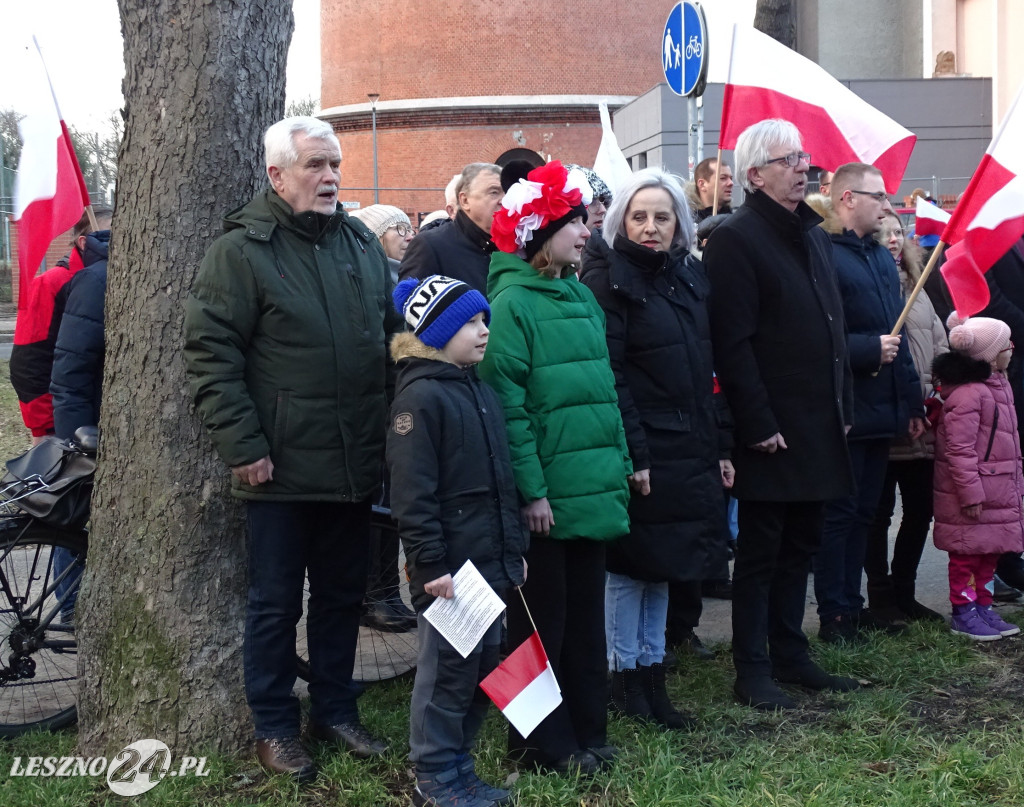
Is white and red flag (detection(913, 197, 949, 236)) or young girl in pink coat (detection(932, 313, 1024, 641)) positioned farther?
white and red flag (detection(913, 197, 949, 236))

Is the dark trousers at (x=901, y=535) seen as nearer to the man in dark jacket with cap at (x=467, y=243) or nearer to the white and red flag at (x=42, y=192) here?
the man in dark jacket with cap at (x=467, y=243)

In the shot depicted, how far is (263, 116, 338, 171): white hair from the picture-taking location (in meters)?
3.88

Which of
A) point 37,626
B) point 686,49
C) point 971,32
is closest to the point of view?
point 37,626

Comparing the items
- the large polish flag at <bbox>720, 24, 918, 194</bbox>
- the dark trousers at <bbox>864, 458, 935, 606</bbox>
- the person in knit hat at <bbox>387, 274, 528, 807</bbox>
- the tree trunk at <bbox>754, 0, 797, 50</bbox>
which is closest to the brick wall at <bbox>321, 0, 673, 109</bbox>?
the tree trunk at <bbox>754, 0, 797, 50</bbox>

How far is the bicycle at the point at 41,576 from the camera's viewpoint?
4.40 metres

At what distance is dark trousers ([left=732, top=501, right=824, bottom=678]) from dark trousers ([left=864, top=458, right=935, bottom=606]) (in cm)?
113

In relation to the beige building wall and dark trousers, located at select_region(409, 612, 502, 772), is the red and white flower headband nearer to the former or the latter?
dark trousers, located at select_region(409, 612, 502, 772)

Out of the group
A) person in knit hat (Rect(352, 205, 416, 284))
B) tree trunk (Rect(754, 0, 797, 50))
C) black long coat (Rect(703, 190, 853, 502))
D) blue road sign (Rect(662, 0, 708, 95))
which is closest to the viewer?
black long coat (Rect(703, 190, 853, 502))

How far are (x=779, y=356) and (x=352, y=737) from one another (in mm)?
2123

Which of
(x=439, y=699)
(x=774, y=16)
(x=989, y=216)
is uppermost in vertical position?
(x=774, y=16)

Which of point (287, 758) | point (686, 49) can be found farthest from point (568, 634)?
point (686, 49)

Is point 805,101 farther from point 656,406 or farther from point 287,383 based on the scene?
point 287,383

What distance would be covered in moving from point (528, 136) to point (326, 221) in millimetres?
29776

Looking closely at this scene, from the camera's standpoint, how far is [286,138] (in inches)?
153
